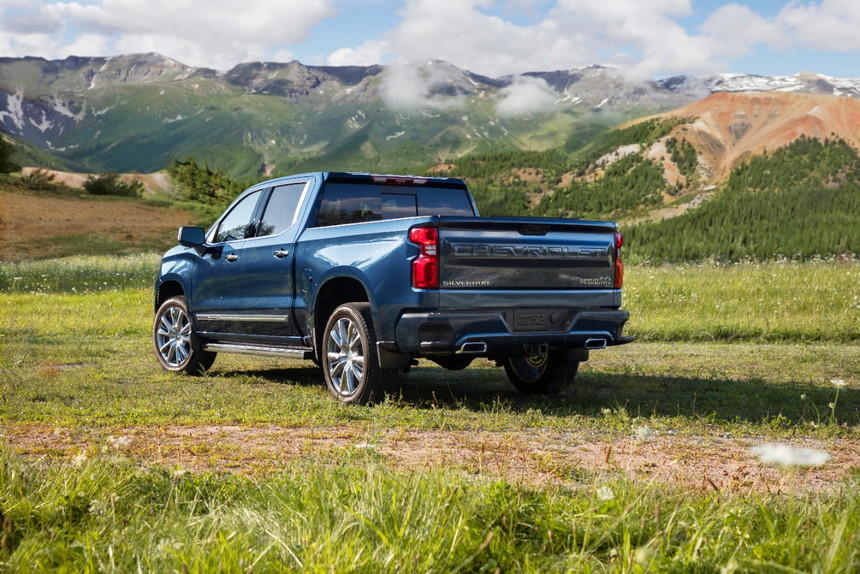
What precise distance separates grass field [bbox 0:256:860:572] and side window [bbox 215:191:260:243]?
1623mm

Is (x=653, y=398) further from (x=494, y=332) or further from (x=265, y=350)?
(x=265, y=350)

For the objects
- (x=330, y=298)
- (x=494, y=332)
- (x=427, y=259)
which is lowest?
(x=494, y=332)

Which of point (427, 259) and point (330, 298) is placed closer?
point (427, 259)

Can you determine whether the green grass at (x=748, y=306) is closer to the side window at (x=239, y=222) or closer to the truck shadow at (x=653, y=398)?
the truck shadow at (x=653, y=398)

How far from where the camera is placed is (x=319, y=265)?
8391mm

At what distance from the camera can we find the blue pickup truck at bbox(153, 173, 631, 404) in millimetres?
7391

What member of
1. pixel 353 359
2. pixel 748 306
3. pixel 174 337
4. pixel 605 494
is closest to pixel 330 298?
pixel 353 359

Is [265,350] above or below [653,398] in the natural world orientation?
above

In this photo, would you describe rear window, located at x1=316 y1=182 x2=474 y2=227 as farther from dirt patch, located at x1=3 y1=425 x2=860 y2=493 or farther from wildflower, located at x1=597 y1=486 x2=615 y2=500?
wildflower, located at x1=597 y1=486 x2=615 y2=500

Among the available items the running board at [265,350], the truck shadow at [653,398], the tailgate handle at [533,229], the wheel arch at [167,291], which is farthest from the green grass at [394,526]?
the wheel arch at [167,291]

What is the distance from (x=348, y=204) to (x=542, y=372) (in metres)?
2.59

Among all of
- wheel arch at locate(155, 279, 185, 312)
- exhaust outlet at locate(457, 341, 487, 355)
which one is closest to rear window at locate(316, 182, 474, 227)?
exhaust outlet at locate(457, 341, 487, 355)

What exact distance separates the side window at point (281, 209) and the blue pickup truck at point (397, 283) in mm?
17

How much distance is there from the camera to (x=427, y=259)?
7281 millimetres
